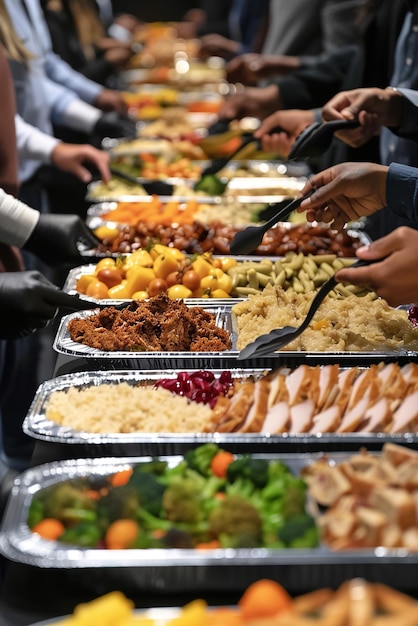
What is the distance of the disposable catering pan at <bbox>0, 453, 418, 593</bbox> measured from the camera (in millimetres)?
1310

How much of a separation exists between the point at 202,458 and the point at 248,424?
189mm

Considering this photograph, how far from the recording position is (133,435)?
1710 millimetres

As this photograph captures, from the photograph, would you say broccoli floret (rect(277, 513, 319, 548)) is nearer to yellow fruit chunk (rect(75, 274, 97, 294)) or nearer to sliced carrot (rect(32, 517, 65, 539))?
sliced carrot (rect(32, 517, 65, 539))

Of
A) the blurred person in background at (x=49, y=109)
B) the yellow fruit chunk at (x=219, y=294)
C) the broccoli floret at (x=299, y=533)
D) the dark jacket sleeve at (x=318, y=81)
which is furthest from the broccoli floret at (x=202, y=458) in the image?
the dark jacket sleeve at (x=318, y=81)

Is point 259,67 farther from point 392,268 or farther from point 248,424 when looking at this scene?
point 248,424

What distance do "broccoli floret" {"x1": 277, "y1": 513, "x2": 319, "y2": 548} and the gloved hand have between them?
3.12 feet

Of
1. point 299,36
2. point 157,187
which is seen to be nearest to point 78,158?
point 157,187

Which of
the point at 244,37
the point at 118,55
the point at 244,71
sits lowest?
the point at 244,37

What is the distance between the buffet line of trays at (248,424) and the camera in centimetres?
133

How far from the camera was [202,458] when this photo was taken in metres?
1.58

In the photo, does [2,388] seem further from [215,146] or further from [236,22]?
[236,22]

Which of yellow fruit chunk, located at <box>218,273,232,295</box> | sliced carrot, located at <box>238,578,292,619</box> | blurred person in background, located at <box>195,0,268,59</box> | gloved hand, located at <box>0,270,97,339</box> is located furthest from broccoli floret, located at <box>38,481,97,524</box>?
blurred person in background, located at <box>195,0,268,59</box>

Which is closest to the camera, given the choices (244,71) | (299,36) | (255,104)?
(255,104)

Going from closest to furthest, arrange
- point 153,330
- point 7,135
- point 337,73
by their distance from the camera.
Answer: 1. point 153,330
2. point 7,135
3. point 337,73
